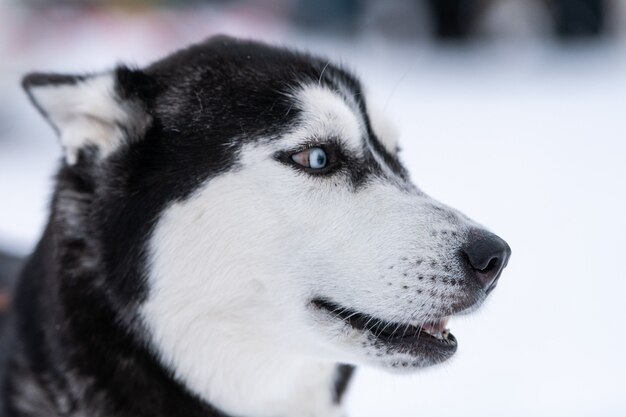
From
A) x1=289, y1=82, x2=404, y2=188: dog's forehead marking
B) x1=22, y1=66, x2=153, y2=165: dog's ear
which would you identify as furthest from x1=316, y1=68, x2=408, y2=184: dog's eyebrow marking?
x1=22, y1=66, x2=153, y2=165: dog's ear

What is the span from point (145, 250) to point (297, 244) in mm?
280

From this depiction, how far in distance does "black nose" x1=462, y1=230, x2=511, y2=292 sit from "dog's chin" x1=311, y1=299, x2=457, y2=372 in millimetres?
106

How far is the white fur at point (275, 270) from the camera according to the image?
149 cm

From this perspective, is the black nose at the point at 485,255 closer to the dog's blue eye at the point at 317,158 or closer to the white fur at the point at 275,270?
the white fur at the point at 275,270

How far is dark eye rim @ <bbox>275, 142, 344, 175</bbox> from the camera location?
1577 millimetres

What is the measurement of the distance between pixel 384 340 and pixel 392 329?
0.08 feet

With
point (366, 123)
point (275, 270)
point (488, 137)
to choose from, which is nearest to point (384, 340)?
point (275, 270)

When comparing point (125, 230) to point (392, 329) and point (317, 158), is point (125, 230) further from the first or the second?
point (392, 329)

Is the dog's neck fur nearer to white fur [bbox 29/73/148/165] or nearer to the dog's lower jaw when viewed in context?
the dog's lower jaw

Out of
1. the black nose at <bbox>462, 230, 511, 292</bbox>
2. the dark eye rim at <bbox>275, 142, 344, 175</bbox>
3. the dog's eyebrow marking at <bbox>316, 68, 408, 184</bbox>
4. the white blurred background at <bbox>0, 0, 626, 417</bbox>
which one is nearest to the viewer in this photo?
the black nose at <bbox>462, 230, 511, 292</bbox>

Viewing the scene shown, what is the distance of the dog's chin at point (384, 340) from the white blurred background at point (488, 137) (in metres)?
0.04

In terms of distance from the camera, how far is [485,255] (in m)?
1.47

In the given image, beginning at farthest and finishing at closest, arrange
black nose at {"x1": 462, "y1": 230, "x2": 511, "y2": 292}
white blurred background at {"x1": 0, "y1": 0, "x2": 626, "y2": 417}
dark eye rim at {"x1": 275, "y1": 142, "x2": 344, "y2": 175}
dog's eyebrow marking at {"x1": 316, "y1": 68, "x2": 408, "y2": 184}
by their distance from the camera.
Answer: white blurred background at {"x1": 0, "y1": 0, "x2": 626, "y2": 417} < dog's eyebrow marking at {"x1": 316, "y1": 68, "x2": 408, "y2": 184} < dark eye rim at {"x1": 275, "y1": 142, "x2": 344, "y2": 175} < black nose at {"x1": 462, "y1": 230, "x2": 511, "y2": 292}

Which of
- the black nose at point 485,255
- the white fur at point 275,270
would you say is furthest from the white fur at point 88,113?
the black nose at point 485,255
